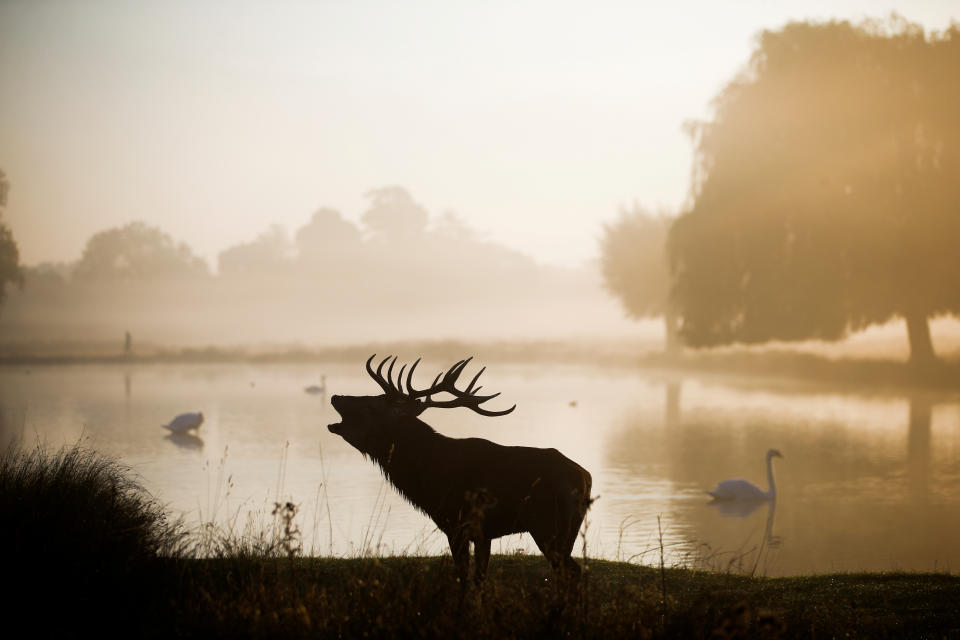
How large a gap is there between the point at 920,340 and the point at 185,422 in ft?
76.0

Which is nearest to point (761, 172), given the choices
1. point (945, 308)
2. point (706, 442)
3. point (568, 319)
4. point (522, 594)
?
point (945, 308)

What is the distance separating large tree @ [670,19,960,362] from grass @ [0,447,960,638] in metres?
23.8

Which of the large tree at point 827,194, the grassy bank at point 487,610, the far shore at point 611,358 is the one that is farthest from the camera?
the far shore at point 611,358

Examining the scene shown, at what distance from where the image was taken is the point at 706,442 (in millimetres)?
21062

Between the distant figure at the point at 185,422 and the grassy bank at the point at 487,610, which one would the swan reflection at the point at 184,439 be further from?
the grassy bank at the point at 487,610

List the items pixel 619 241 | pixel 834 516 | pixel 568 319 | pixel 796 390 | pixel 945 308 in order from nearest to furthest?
pixel 834 516 < pixel 945 308 < pixel 796 390 < pixel 619 241 < pixel 568 319

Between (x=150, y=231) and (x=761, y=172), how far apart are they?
210 ft

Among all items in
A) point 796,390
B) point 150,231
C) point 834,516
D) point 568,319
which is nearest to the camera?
point 834,516

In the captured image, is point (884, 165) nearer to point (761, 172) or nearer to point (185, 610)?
point (761, 172)

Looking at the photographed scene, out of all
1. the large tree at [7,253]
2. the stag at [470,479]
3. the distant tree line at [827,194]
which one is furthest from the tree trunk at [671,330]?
the stag at [470,479]

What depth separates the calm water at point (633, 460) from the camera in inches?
440

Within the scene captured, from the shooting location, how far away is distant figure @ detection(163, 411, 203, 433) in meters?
20.7

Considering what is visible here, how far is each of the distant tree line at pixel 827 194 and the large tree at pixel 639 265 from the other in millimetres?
17599

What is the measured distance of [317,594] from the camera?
6559mm
